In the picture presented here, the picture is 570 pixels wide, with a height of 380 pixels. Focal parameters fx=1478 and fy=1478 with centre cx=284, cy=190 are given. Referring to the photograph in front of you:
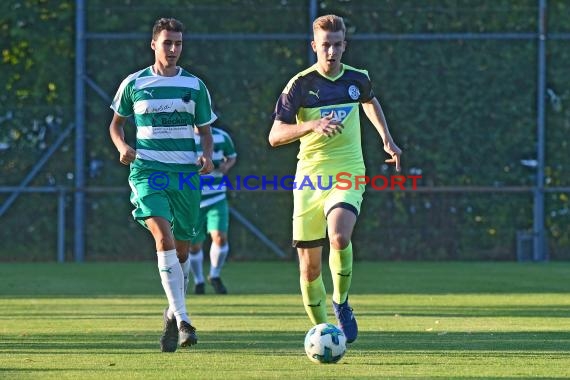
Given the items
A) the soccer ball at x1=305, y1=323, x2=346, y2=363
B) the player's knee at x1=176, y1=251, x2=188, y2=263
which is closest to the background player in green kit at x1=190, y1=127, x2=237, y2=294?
the player's knee at x1=176, y1=251, x2=188, y2=263

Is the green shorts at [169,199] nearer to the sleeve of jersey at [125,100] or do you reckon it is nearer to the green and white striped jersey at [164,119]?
the green and white striped jersey at [164,119]

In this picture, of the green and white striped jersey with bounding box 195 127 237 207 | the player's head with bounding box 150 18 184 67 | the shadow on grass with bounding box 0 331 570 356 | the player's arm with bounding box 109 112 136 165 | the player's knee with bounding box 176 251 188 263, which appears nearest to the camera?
the shadow on grass with bounding box 0 331 570 356

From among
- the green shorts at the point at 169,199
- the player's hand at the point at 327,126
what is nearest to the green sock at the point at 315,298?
the green shorts at the point at 169,199

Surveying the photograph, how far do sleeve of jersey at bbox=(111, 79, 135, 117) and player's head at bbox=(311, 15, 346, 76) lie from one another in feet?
4.08

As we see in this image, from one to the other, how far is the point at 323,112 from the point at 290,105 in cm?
21

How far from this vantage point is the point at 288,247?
20.4 m

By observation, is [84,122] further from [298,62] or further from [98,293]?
[98,293]

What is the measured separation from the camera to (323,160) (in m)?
9.12

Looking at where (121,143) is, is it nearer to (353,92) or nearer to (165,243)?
(165,243)

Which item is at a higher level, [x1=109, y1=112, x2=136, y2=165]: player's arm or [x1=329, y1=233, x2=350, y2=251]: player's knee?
[x1=109, y1=112, x2=136, y2=165]: player's arm

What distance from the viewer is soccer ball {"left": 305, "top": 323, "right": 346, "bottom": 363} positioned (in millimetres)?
8086

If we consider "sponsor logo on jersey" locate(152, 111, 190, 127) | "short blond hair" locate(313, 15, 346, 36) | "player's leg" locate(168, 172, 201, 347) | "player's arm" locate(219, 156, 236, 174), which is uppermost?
"short blond hair" locate(313, 15, 346, 36)

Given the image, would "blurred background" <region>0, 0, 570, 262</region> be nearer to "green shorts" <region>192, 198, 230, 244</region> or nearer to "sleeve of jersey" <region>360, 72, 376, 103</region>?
"green shorts" <region>192, 198, 230, 244</region>

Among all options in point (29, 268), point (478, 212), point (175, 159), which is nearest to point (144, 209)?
point (175, 159)
